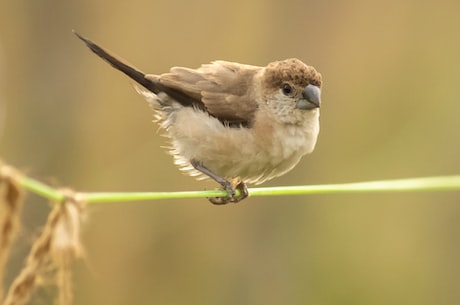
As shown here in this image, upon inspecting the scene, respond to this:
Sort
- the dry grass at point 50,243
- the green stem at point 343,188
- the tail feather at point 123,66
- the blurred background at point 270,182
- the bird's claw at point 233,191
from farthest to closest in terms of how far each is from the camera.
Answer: the blurred background at point 270,182, the bird's claw at point 233,191, the tail feather at point 123,66, the dry grass at point 50,243, the green stem at point 343,188

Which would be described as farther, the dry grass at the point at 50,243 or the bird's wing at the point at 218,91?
the bird's wing at the point at 218,91

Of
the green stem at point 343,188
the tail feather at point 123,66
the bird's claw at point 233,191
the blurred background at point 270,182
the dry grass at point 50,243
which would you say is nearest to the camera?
the green stem at point 343,188

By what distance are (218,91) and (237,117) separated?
2.5 inches

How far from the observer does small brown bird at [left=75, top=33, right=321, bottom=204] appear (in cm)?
155

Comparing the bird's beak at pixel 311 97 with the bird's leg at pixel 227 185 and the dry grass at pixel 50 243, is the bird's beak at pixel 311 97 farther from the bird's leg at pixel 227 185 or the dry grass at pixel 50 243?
the dry grass at pixel 50 243

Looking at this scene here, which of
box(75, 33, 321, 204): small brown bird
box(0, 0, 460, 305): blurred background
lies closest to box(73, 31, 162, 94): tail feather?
box(75, 33, 321, 204): small brown bird

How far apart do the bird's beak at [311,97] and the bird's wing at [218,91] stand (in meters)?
0.10

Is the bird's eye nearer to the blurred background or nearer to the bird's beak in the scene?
the bird's beak

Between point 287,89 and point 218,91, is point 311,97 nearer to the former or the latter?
point 287,89

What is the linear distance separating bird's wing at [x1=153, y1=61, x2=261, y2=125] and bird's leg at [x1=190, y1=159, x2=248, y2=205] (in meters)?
0.10

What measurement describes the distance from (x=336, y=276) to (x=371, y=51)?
88 centimetres

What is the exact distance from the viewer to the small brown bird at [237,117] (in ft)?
5.09

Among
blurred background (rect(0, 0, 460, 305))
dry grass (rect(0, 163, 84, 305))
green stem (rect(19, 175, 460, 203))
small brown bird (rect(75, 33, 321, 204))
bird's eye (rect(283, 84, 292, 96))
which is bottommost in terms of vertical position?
dry grass (rect(0, 163, 84, 305))

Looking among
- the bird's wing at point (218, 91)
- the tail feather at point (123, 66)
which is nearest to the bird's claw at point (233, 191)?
the bird's wing at point (218, 91)
